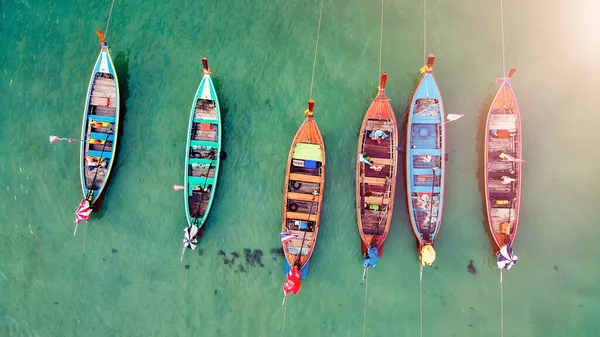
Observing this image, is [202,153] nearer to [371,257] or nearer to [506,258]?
[371,257]

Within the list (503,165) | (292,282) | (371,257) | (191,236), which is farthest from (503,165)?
(191,236)

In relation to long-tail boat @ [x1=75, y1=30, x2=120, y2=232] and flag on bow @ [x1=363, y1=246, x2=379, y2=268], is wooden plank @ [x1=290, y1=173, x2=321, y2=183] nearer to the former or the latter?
flag on bow @ [x1=363, y1=246, x2=379, y2=268]

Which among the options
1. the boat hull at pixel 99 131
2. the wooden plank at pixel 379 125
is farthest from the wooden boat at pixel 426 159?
the boat hull at pixel 99 131

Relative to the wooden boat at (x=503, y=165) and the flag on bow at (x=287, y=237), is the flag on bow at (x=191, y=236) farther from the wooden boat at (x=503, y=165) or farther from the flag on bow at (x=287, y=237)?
the wooden boat at (x=503, y=165)

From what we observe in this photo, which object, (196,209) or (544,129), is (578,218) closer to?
(544,129)

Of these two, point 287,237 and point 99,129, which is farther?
point 99,129

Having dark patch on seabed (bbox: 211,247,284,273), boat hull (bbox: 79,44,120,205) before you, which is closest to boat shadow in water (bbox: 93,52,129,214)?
boat hull (bbox: 79,44,120,205)
